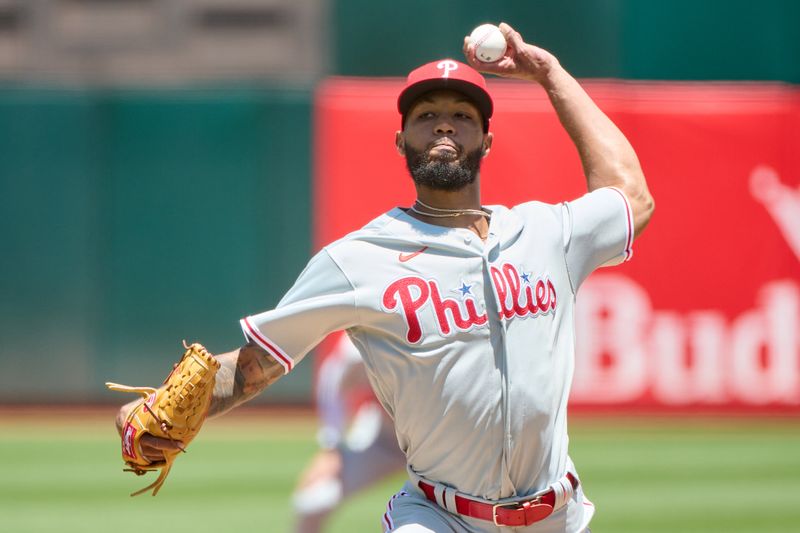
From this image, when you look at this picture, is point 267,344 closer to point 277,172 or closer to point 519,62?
point 519,62

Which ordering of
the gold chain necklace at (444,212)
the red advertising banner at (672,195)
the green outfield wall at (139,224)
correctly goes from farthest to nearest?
the green outfield wall at (139,224) < the red advertising banner at (672,195) < the gold chain necklace at (444,212)

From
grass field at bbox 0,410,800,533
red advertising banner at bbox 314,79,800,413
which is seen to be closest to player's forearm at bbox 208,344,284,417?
grass field at bbox 0,410,800,533

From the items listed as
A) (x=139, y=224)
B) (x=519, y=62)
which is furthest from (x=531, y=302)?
(x=139, y=224)

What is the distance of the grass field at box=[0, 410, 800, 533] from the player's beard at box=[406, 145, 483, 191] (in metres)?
3.01

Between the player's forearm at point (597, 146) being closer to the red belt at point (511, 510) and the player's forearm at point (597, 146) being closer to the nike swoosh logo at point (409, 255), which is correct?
the nike swoosh logo at point (409, 255)

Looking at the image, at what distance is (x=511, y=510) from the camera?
2945 mm

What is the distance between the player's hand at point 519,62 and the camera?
133 inches

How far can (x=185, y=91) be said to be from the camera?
1021 centimetres

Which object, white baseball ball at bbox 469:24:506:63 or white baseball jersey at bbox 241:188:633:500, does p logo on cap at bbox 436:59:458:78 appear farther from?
white baseball jersey at bbox 241:188:633:500

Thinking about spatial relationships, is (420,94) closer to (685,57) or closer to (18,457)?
(18,457)

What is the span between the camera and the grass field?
20.3ft

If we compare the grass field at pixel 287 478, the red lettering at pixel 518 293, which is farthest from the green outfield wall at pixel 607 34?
Answer: the red lettering at pixel 518 293

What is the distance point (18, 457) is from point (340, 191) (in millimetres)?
3329

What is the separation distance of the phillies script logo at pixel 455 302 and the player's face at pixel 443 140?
276 mm
